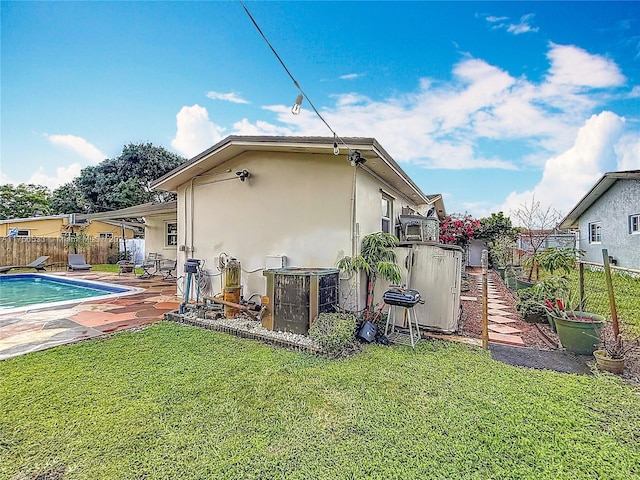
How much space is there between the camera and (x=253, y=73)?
8.65 m

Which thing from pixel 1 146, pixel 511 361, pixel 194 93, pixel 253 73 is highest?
pixel 194 93

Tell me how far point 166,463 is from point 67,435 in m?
1.08

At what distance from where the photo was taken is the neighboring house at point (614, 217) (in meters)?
13.2

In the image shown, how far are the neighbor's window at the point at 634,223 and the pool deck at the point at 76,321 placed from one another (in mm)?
18337

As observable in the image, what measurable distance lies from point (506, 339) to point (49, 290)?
15.3 meters

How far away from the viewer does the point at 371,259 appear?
607 cm

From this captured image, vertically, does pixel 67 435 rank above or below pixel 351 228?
below

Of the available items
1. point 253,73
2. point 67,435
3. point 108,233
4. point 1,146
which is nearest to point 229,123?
point 253,73

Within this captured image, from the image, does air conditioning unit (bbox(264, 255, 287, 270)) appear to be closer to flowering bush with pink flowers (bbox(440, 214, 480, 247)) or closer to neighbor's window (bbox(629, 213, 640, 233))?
flowering bush with pink flowers (bbox(440, 214, 480, 247))

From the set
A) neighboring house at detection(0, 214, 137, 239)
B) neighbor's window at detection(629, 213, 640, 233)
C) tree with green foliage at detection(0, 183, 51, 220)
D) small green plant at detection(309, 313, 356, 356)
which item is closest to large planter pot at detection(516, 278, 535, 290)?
small green plant at detection(309, 313, 356, 356)

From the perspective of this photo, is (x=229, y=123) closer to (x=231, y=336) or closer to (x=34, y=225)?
(x=231, y=336)

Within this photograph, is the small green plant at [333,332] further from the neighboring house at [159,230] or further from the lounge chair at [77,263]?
the lounge chair at [77,263]

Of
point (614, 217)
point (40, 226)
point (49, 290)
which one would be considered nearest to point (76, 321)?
point (49, 290)

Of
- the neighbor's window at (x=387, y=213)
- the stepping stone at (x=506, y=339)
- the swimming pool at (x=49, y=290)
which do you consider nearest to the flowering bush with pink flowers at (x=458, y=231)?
the neighbor's window at (x=387, y=213)
